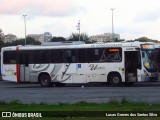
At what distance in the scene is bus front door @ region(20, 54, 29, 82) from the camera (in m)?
36.4

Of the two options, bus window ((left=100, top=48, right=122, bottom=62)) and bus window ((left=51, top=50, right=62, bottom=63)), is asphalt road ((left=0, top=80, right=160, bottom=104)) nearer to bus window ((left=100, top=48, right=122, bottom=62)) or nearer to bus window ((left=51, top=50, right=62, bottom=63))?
bus window ((left=100, top=48, right=122, bottom=62))

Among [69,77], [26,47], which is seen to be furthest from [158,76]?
[26,47]

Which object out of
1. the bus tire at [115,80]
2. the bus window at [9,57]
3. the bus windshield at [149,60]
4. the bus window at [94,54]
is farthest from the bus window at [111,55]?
the bus window at [9,57]

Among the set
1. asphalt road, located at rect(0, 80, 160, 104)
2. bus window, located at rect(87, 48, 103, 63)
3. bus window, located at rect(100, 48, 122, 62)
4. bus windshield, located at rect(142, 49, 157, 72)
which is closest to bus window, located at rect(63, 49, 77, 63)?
bus window, located at rect(87, 48, 103, 63)

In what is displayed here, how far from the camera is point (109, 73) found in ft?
111

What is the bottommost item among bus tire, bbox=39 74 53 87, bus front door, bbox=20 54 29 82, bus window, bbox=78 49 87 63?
bus tire, bbox=39 74 53 87

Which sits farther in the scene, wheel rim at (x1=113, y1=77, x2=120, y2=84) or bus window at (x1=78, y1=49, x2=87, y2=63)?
bus window at (x1=78, y1=49, x2=87, y2=63)

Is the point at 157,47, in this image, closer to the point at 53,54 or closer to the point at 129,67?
the point at 129,67

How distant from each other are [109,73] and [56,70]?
4.17 metres

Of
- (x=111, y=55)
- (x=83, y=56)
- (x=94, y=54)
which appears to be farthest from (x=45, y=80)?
(x=111, y=55)

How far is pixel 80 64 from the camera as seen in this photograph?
35062 mm

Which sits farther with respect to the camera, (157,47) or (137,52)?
(157,47)

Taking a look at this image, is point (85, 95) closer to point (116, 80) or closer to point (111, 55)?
point (116, 80)

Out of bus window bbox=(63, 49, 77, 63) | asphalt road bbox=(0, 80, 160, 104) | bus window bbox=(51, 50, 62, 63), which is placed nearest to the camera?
asphalt road bbox=(0, 80, 160, 104)
